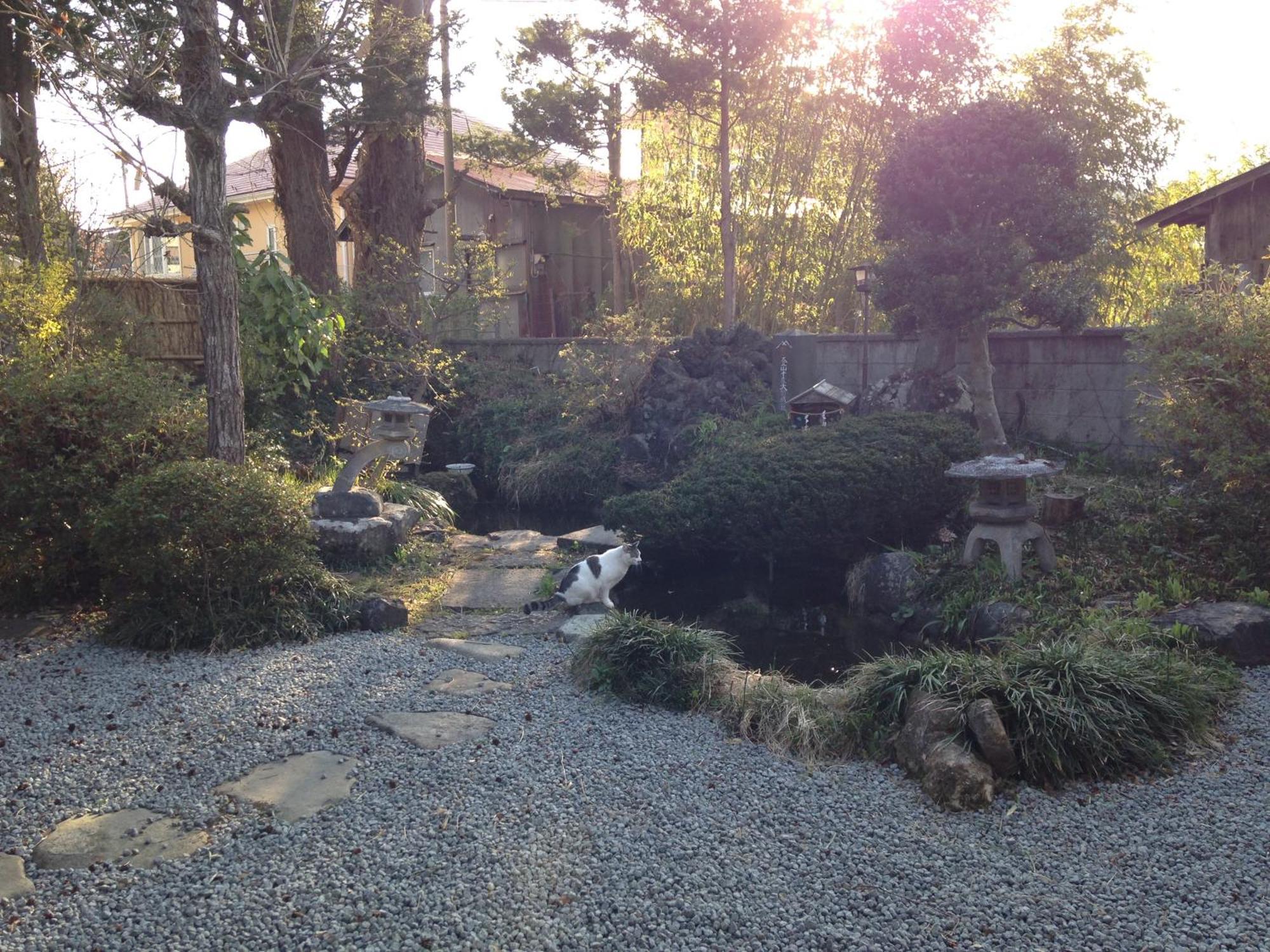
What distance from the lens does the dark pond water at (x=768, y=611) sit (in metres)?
5.90

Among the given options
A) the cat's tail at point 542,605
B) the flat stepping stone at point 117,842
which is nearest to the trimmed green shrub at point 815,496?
the cat's tail at point 542,605

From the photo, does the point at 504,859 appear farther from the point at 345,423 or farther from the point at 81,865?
the point at 345,423

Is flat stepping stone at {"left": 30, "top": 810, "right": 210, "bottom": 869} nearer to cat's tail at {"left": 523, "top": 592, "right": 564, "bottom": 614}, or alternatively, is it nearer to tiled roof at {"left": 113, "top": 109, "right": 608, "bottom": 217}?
cat's tail at {"left": 523, "top": 592, "right": 564, "bottom": 614}

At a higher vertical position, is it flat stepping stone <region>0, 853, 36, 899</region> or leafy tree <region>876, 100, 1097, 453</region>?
leafy tree <region>876, 100, 1097, 453</region>

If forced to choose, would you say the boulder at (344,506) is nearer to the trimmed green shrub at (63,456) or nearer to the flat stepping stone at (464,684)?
the trimmed green shrub at (63,456)

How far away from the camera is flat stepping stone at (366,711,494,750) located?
407 centimetres

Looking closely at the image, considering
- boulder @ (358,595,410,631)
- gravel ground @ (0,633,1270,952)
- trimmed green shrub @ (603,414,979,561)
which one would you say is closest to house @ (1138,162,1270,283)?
trimmed green shrub @ (603,414,979,561)

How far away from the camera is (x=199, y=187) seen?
6059mm

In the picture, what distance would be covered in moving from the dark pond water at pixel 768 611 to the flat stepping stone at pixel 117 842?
3187 mm

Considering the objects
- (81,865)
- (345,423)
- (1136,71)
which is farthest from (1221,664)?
(1136,71)

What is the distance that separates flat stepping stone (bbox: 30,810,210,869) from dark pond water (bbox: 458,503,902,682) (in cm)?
319

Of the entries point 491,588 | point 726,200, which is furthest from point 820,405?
point 491,588

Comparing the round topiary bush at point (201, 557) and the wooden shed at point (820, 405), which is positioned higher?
the wooden shed at point (820, 405)

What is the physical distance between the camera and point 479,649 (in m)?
5.36
